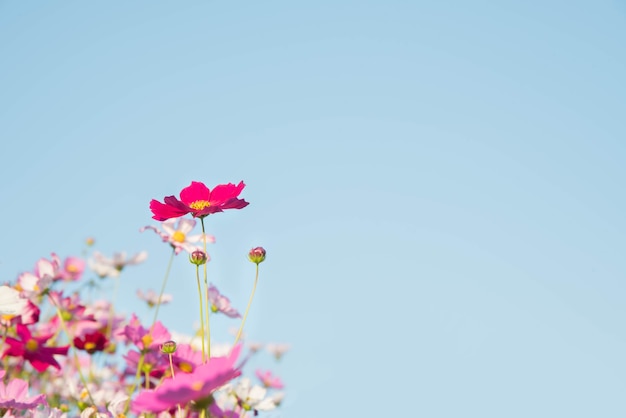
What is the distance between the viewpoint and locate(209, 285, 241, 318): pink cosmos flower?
4.75ft

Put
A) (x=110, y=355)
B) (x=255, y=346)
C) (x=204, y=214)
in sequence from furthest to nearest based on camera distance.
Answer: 1. (x=255, y=346)
2. (x=110, y=355)
3. (x=204, y=214)

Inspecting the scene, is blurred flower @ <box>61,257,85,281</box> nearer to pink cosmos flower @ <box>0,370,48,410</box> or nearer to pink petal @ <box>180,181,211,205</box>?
pink cosmos flower @ <box>0,370,48,410</box>

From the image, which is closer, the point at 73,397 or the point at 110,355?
the point at 73,397

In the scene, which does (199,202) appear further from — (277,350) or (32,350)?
(277,350)

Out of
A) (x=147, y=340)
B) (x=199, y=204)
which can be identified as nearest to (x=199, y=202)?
(x=199, y=204)

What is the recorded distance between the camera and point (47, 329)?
1937 millimetres

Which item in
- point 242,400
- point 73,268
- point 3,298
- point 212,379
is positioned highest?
point 73,268

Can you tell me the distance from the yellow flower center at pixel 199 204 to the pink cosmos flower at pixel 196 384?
0.36 meters

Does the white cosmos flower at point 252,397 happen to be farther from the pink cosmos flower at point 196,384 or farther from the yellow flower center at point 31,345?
the pink cosmos flower at point 196,384

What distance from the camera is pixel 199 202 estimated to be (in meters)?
1.08

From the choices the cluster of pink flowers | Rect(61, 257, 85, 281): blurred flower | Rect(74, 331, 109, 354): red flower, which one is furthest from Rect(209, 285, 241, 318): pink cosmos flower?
Rect(61, 257, 85, 281): blurred flower

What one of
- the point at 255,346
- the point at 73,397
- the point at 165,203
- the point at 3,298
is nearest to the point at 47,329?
the point at 73,397

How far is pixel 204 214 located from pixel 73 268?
1.65 m

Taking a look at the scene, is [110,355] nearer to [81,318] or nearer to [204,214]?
[81,318]
